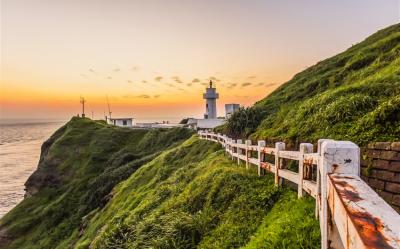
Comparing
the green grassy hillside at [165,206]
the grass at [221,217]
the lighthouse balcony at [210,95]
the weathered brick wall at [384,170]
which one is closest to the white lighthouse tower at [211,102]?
the lighthouse balcony at [210,95]

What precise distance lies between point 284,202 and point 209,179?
3.99 metres

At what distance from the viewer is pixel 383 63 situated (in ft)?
49.9

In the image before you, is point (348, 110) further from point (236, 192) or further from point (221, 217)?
point (221, 217)

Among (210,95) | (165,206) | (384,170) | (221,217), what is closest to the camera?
(384,170)

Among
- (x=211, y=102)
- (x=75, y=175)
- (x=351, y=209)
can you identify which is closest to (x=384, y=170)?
(x=351, y=209)

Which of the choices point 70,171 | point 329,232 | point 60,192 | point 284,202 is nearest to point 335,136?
point 284,202

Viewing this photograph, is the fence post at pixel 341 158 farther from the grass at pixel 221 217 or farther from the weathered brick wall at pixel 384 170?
the weathered brick wall at pixel 384 170

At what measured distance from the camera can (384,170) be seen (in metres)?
5.16

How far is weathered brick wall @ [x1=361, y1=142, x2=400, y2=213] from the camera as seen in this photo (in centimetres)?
479

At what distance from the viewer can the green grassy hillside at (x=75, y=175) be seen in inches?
1059

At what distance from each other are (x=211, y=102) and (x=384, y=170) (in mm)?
46520

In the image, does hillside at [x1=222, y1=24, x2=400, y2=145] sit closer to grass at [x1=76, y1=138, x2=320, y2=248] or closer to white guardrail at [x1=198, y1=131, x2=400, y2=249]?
grass at [x1=76, y1=138, x2=320, y2=248]

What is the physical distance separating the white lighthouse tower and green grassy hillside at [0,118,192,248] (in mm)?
9750

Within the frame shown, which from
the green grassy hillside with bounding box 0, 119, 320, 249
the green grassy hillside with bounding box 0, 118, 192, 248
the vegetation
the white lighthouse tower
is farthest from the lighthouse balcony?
A: the vegetation
